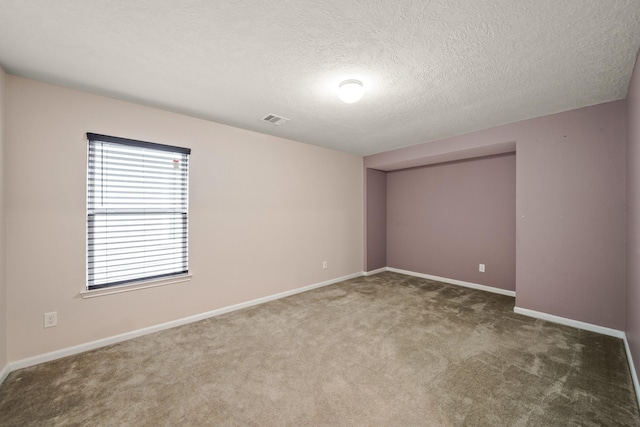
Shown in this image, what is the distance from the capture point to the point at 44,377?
207 centimetres

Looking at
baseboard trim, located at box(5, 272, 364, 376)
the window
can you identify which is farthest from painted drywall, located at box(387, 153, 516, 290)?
the window

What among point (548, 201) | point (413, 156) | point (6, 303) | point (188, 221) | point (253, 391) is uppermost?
point (413, 156)

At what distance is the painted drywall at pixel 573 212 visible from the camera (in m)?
2.71

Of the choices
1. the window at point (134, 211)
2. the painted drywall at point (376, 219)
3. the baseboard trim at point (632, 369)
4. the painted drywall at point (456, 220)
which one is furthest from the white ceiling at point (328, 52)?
the painted drywall at point (376, 219)

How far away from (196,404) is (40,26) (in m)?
2.60

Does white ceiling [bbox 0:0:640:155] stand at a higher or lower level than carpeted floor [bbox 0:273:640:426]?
higher

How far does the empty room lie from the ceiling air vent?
0.11 meters

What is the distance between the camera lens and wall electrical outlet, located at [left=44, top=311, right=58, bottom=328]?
2301mm

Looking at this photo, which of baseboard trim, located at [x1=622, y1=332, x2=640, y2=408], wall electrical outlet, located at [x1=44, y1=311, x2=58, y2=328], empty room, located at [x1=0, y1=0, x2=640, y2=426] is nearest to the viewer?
empty room, located at [x1=0, y1=0, x2=640, y2=426]

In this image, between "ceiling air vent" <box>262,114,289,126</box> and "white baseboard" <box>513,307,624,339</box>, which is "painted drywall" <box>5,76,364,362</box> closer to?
"ceiling air vent" <box>262,114,289,126</box>

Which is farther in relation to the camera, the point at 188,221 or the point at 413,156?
the point at 413,156

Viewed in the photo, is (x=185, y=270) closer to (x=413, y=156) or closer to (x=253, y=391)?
(x=253, y=391)

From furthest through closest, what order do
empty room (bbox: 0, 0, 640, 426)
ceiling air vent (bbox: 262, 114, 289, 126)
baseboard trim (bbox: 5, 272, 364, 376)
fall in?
ceiling air vent (bbox: 262, 114, 289, 126), baseboard trim (bbox: 5, 272, 364, 376), empty room (bbox: 0, 0, 640, 426)

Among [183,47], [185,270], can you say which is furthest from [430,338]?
[183,47]
